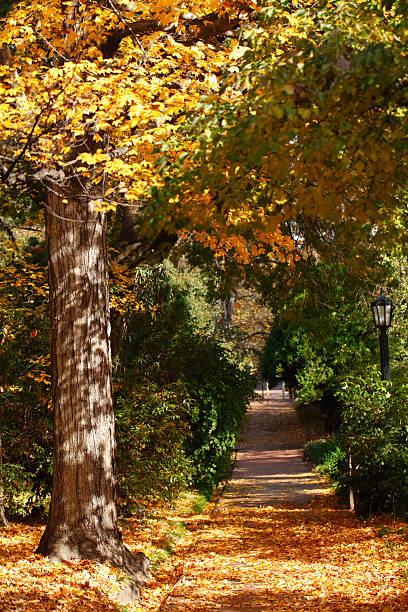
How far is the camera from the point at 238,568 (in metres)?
8.20

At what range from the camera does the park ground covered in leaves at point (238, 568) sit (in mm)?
6219

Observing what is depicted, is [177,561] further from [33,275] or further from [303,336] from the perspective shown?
[303,336]

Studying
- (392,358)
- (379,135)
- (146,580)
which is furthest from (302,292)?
(379,135)

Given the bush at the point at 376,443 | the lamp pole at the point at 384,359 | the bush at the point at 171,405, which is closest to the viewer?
the bush at the point at 376,443

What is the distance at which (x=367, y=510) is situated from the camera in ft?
35.8

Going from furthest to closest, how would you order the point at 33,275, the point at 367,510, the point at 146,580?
the point at 367,510 < the point at 33,275 < the point at 146,580

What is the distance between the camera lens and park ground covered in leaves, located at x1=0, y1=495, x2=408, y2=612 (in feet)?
20.4

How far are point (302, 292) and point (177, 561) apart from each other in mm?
7246

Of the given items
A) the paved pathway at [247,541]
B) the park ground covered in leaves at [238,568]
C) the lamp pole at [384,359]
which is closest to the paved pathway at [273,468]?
the paved pathway at [247,541]

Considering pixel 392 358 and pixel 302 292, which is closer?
pixel 302 292

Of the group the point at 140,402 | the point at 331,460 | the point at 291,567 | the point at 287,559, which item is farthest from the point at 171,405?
the point at 331,460

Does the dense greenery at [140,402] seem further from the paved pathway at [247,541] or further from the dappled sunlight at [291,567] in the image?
the dappled sunlight at [291,567]

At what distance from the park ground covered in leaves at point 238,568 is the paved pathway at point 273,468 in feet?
9.90

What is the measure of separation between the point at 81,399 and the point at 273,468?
15591mm
